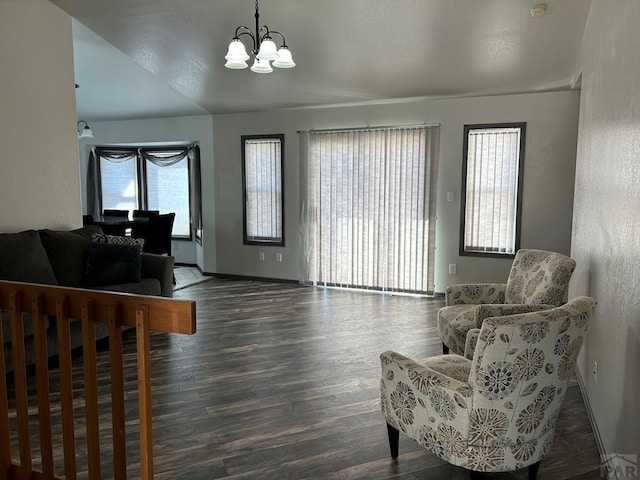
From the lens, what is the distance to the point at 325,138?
6430 millimetres

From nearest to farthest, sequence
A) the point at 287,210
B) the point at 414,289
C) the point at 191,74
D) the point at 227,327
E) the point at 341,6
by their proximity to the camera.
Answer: the point at 341,6
the point at 227,327
the point at 191,74
the point at 414,289
the point at 287,210

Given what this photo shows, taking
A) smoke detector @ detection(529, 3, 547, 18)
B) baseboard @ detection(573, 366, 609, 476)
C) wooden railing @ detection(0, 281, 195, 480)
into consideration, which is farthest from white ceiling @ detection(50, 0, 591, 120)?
wooden railing @ detection(0, 281, 195, 480)

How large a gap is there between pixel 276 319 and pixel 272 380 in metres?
1.59

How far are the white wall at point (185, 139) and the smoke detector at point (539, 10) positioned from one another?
4610 mm

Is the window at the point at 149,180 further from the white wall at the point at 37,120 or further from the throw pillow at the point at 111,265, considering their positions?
the throw pillow at the point at 111,265

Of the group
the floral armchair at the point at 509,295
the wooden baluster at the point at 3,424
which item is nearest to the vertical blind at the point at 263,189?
the floral armchair at the point at 509,295

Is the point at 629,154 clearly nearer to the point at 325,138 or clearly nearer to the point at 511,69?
the point at 511,69


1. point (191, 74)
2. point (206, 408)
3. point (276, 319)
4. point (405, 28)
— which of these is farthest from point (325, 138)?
point (206, 408)

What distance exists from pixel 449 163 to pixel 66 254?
13.9ft

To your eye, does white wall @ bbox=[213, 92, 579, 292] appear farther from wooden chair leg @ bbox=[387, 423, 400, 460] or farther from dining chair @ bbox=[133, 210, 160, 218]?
wooden chair leg @ bbox=[387, 423, 400, 460]

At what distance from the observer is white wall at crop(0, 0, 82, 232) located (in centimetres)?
405

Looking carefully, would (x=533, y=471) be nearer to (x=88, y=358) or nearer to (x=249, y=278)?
(x=88, y=358)

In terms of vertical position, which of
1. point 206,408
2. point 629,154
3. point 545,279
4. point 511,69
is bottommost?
point 206,408

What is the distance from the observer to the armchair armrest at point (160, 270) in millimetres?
4617
